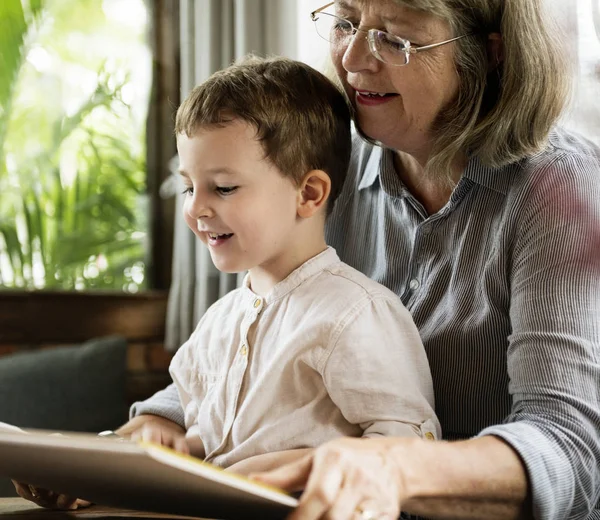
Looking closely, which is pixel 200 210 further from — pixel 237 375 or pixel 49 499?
pixel 49 499

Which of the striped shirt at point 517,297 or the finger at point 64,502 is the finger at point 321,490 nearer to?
the striped shirt at point 517,297

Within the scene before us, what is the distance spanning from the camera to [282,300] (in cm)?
143

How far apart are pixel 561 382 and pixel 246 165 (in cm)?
54

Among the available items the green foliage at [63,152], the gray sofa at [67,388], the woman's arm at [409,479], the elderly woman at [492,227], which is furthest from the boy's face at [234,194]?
the green foliage at [63,152]

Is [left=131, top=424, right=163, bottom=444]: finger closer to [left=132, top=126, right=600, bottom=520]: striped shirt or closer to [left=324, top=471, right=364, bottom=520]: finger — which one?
[left=132, top=126, right=600, bottom=520]: striped shirt

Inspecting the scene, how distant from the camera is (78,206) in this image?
10.5 ft

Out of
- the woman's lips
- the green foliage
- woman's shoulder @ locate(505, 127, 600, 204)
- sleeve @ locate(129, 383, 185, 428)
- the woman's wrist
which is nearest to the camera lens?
the woman's wrist

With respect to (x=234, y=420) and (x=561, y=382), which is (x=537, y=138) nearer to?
(x=561, y=382)

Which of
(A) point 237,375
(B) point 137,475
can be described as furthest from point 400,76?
(B) point 137,475

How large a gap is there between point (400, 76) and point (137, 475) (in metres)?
0.81

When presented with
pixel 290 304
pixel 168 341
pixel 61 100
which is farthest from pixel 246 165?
pixel 61 100

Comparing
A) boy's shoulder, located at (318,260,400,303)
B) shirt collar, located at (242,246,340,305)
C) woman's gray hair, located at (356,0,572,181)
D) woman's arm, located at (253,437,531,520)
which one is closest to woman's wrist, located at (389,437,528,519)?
woman's arm, located at (253,437,531,520)

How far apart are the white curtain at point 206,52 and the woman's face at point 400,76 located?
4.14 ft

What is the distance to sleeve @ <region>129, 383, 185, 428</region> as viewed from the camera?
63.1 inches
